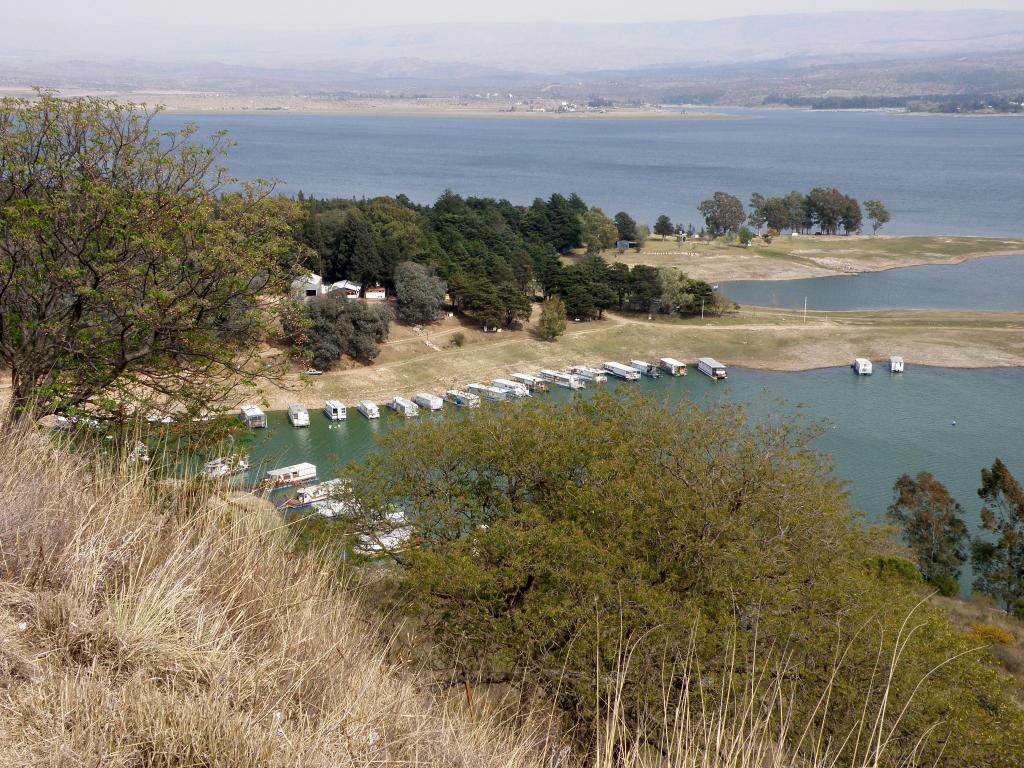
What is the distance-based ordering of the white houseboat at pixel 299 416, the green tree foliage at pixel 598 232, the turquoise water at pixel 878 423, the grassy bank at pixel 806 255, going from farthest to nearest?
the grassy bank at pixel 806 255, the green tree foliage at pixel 598 232, the white houseboat at pixel 299 416, the turquoise water at pixel 878 423

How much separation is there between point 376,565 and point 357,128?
138085mm

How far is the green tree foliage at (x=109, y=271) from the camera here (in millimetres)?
5543

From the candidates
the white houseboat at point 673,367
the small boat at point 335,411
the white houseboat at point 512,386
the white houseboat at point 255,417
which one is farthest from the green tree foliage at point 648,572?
the white houseboat at point 673,367

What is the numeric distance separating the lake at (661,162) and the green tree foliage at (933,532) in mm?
42958

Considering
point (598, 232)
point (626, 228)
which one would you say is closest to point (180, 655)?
point (598, 232)

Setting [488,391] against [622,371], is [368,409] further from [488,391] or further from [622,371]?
[622,371]

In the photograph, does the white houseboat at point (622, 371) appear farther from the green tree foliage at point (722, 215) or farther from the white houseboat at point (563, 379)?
the green tree foliage at point (722, 215)

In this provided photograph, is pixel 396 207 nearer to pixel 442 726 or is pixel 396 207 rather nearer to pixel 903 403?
pixel 903 403

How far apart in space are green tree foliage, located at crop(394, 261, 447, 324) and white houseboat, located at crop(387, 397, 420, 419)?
555cm

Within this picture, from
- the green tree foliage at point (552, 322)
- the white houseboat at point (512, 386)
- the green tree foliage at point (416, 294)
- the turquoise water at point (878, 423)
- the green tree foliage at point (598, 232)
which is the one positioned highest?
the green tree foliage at point (598, 232)

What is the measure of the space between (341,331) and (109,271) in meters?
19.1

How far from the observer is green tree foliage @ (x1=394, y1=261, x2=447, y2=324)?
27.8 meters

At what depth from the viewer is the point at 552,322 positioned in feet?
92.0

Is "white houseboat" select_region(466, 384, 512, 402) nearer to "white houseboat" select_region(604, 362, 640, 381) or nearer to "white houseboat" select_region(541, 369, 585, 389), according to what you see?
"white houseboat" select_region(541, 369, 585, 389)
